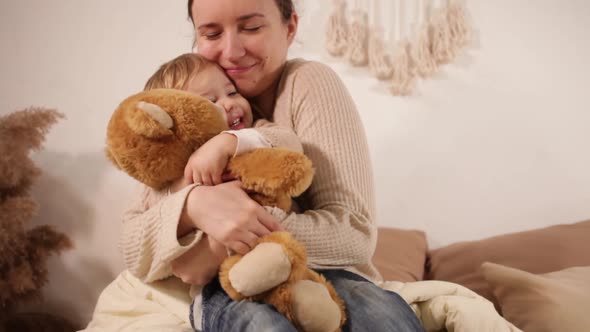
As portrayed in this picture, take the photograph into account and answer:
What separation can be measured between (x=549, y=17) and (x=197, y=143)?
1.66 metres

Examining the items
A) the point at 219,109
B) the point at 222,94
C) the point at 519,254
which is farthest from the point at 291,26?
the point at 519,254

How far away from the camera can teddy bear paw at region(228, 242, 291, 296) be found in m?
0.65

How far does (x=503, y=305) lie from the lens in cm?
132

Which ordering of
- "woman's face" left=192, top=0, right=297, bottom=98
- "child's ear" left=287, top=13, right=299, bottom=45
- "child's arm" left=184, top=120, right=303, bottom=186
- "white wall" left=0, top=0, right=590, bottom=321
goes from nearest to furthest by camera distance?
1. "child's arm" left=184, top=120, right=303, bottom=186
2. "woman's face" left=192, top=0, right=297, bottom=98
3. "child's ear" left=287, top=13, right=299, bottom=45
4. "white wall" left=0, top=0, right=590, bottom=321

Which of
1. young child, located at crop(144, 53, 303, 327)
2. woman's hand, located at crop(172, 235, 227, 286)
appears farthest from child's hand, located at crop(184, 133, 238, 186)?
woman's hand, located at crop(172, 235, 227, 286)

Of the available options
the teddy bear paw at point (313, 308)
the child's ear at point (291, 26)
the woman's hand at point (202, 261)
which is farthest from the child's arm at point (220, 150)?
the child's ear at point (291, 26)

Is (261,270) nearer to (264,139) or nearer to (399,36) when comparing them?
(264,139)

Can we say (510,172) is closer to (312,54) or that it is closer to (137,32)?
(312,54)

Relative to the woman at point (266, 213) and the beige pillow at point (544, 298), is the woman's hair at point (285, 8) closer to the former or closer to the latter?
the woman at point (266, 213)

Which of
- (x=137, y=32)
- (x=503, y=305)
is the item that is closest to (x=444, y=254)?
(x=503, y=305)

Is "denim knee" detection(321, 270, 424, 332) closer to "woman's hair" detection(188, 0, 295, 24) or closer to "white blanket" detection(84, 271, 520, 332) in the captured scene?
"white blanket" detection(84, 271, 520, 332)

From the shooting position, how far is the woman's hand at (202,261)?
2.59 feet

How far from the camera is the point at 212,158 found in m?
0.75

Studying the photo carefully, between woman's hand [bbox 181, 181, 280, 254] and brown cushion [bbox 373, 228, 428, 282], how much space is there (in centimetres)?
87
